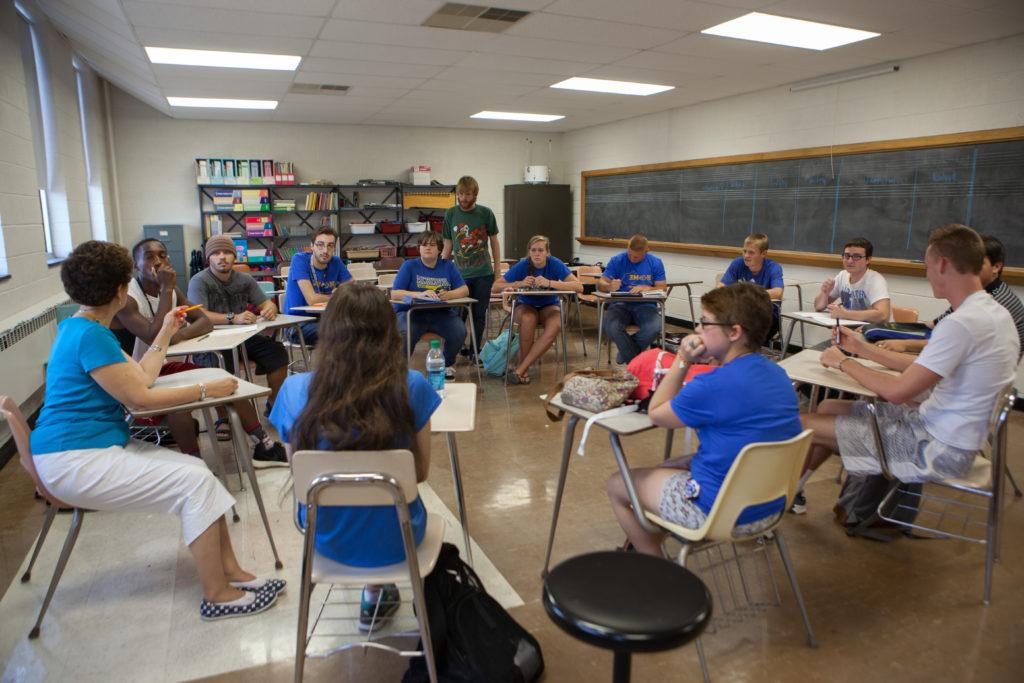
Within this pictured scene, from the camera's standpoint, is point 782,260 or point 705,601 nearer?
point 705,601

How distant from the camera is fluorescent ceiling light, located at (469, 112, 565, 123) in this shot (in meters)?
8.05

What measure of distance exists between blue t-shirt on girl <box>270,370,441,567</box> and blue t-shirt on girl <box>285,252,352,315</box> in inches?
110

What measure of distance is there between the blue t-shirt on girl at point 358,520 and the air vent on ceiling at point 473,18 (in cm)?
295

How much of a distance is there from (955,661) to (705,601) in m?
1.45

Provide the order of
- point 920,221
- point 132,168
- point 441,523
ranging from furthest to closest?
point 132,168, point 920,221, point 441,523

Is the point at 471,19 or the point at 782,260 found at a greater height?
the point at 471,19

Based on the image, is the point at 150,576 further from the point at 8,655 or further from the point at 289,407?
the point at 289,407

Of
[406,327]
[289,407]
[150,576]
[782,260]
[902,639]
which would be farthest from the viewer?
[782,260]

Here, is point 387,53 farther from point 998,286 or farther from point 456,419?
point 998,286

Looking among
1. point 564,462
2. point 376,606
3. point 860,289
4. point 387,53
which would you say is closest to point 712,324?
point 564,462

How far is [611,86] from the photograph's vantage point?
6.24m

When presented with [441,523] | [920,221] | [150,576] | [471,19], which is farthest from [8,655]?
[920,221]

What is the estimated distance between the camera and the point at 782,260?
6219 millimetres

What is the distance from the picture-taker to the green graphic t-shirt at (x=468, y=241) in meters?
5.41
